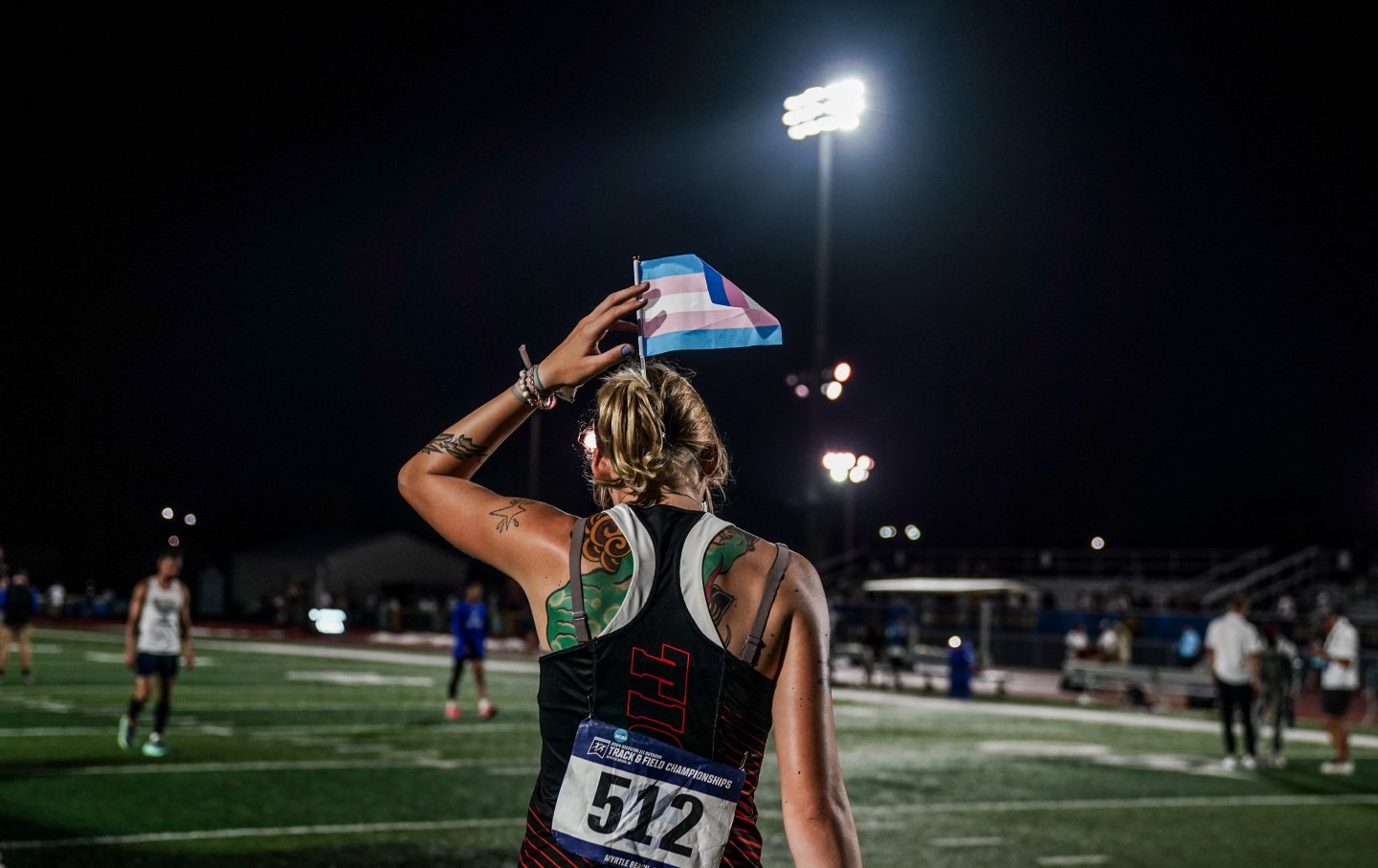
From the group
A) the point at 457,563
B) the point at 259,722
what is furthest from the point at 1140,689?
the point at 457,563

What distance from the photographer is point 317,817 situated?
10.1 metres

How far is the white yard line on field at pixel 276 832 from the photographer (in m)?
8.68

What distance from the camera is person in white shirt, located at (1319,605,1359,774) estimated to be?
14.5m

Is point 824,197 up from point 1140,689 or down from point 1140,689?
up

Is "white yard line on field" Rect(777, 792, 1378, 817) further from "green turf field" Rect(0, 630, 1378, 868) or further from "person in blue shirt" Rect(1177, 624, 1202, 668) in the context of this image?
"person in blue shirt" Rect(1177, 624, 1202, 668)

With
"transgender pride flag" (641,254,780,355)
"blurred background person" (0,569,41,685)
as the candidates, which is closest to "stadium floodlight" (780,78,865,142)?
"blurred background person" (0,569,41,685)

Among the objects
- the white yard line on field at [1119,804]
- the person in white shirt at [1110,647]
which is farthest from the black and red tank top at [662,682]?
the person in white shirt at [1110,647]

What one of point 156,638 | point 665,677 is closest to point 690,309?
point 665,677

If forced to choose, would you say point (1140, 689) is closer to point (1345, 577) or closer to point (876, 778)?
point (876, 778)

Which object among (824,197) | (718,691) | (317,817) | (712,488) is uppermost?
(824,197)

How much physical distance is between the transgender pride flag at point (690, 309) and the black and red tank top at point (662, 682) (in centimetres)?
53

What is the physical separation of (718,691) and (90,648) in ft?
117

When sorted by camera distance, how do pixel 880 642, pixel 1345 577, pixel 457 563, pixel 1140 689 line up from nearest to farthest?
pixel 1140 689, pixel 880 642, pixel 1345 577, pixel 457 563

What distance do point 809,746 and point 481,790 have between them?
9798mm
